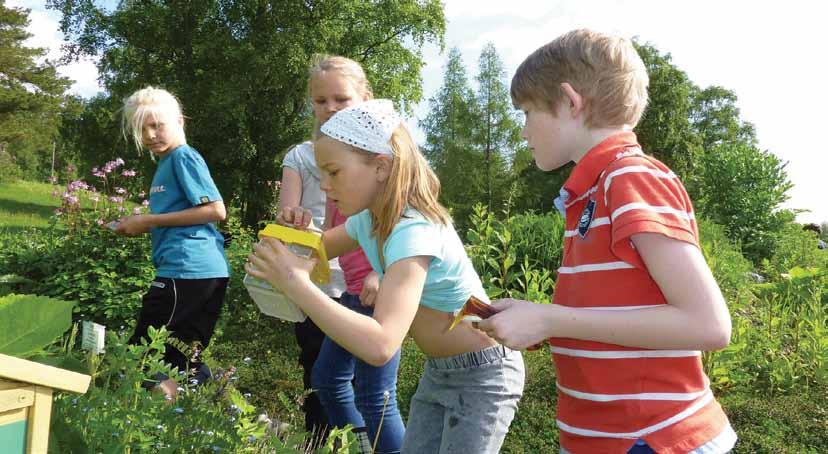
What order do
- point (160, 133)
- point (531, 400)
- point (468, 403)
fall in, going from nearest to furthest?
point (468, 403) → point (160, 133) → point (531, 400)

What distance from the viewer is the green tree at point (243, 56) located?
16203 mm

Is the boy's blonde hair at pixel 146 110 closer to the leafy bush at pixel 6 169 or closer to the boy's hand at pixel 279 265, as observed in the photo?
the boy's hand at pixel 279 265

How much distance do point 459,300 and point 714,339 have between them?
2.58ft

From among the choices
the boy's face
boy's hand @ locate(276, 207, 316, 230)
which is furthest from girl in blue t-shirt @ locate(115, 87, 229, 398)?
the boy's face

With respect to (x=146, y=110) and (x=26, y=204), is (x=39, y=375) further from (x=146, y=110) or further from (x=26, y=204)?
(x=26, y=204)

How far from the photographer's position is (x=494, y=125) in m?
29.0

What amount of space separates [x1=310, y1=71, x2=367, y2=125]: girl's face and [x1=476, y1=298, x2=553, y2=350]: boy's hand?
5.42ft

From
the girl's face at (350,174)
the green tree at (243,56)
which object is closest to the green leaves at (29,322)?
the girl's face at (350,174)

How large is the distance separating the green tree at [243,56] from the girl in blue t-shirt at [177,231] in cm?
1289

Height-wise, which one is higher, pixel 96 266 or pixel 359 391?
pixel 359 391

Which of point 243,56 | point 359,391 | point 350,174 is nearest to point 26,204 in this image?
point 243,56

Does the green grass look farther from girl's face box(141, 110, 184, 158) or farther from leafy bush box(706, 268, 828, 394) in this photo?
leafy bush box(706, 268, 828, 394)

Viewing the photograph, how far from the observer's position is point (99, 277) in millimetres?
5371

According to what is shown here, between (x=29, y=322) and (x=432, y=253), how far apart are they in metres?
0.89
